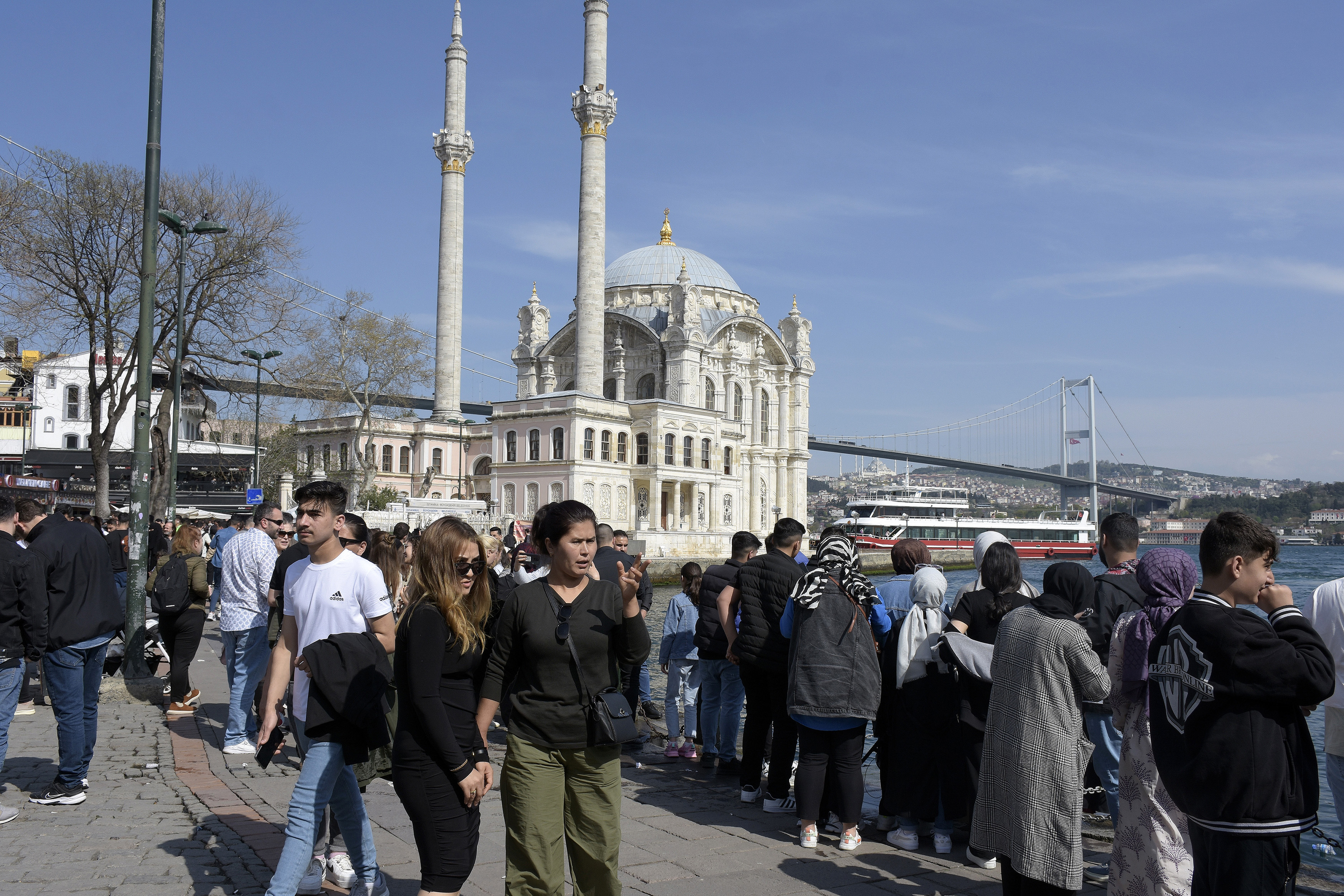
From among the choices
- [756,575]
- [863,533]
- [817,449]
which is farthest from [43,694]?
[817,449]

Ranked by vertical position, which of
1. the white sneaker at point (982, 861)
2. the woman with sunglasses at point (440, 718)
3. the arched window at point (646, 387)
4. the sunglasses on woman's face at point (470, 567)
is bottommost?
the white sneaker at point (982, 861)

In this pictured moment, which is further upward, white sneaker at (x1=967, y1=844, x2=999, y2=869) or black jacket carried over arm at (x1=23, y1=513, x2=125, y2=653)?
black jacket carried over arm at (x1=23, y1=513, x2=125, y2=653)

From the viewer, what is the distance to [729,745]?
24.7 ft

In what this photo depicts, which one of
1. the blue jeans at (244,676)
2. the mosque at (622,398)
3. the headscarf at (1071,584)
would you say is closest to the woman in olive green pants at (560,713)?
the headscarf at (1071,584)

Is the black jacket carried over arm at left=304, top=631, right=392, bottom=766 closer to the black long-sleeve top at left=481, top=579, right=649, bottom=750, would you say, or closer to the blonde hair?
the blonde hair

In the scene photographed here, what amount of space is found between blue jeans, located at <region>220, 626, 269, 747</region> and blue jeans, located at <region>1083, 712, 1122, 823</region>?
19.1ft

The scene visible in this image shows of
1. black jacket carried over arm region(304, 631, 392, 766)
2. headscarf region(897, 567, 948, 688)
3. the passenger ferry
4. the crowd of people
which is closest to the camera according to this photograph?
the crowd of people

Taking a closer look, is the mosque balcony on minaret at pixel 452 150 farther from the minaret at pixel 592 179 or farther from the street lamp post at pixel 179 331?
the street lamp post at pixel 179 331

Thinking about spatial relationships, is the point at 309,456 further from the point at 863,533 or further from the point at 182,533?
the point at 182,533

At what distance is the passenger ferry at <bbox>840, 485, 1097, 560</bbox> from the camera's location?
2751 inches

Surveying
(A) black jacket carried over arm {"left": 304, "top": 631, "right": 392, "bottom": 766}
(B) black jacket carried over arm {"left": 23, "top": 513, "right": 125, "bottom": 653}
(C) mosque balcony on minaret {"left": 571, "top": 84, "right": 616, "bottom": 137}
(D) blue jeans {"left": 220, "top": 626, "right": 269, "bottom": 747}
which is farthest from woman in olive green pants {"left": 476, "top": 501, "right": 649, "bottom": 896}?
(C) mosque balcony on minaret {"left": 571, "top": 84, "right": 616, "bottom": 137}

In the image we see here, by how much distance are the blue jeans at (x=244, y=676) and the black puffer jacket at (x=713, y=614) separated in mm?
3343

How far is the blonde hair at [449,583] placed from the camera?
395 centimetres

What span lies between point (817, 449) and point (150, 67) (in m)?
88.2
